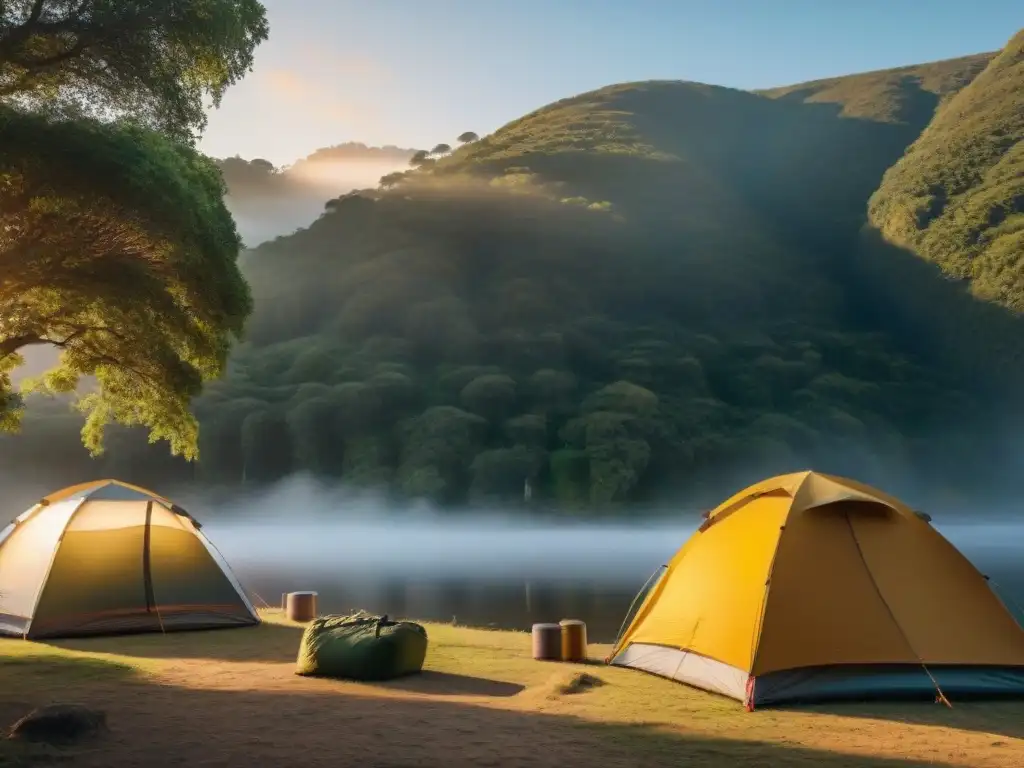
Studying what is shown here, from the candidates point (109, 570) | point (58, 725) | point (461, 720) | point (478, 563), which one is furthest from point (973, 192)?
point (58, 725)

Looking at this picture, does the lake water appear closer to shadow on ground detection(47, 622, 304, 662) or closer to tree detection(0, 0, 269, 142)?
shadow on ground detection(47, 622, 304, 662)

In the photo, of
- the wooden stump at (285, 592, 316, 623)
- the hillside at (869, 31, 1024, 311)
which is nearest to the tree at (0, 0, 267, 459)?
the wooden stump at (285, 592, 316, 623)

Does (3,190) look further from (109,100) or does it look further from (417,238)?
(417,238)

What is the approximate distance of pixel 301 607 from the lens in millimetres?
16594

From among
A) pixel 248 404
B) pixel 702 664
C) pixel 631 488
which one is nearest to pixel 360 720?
pixel 702 664

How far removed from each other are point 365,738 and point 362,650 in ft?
9.97

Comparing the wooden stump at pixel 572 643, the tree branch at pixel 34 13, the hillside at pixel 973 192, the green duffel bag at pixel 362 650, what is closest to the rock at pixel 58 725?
the green duffel bag at pixel 362 650

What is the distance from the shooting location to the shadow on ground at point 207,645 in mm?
12023

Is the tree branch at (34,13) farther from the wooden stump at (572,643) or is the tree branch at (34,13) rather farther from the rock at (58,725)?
the wooden stump at (572,643)

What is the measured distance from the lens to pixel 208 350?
14164mm

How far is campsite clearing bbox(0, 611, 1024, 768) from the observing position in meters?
6.90

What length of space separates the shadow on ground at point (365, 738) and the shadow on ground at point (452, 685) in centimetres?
72

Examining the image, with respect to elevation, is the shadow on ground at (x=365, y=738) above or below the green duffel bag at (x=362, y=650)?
below

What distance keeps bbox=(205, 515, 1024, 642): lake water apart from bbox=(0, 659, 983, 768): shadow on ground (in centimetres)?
453
